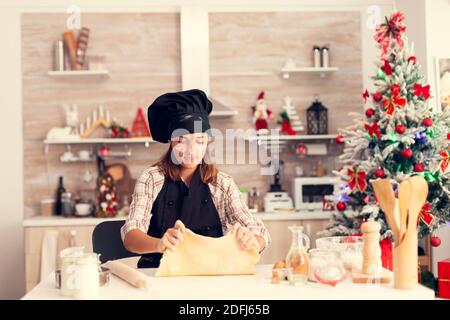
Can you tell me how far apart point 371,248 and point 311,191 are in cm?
306

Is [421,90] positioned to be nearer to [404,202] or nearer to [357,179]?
[357,179]

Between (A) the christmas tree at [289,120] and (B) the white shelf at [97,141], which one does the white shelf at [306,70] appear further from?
(B) the white shelf at [97,141]

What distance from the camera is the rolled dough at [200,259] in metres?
1.88

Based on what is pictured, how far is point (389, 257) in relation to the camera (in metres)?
2.01

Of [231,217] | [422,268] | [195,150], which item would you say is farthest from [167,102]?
[422,268]

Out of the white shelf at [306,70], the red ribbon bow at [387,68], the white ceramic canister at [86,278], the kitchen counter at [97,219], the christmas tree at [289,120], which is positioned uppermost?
the white shelf at [306,70]

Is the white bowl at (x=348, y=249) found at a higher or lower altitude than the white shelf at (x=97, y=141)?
lower

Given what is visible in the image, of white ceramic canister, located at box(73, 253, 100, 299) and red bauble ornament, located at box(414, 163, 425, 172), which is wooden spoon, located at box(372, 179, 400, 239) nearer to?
white ceramic canister, located at box(73, 253, 100, 299)

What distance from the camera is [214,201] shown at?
2.59m

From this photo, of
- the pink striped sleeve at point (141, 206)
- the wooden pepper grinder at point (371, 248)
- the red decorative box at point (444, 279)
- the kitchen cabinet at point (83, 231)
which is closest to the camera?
the wooden pepper grinder at point (371, 248)

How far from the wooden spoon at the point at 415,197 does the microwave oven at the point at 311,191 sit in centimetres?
305

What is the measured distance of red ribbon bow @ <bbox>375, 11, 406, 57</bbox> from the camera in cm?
379

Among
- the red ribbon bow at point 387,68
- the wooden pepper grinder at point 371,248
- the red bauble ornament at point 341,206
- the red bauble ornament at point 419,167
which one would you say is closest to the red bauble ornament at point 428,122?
the red bauble ornament at point 419,167

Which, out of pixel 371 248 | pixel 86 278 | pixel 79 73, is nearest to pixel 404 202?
pixel 371 248
